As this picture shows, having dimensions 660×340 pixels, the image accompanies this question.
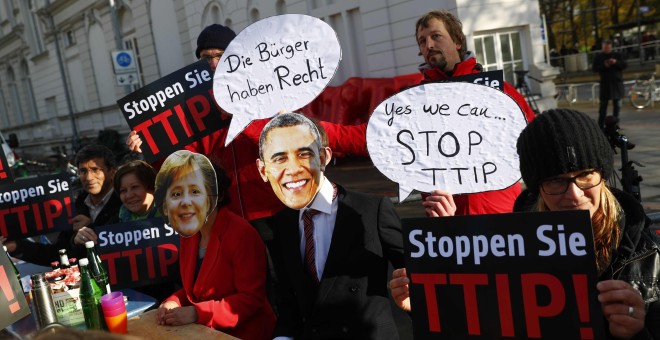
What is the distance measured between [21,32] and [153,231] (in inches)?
1276

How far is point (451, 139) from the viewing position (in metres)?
2.28

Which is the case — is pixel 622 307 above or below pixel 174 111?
below

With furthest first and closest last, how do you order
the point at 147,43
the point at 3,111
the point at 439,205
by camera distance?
the point at 3,111, the point at 147,43, the point at 439,205

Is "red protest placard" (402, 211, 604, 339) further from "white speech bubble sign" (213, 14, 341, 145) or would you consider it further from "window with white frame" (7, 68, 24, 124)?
"window with white frame" (7, 68, 24, 124)

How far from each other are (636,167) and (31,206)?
7.57m

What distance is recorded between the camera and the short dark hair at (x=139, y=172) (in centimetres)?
332

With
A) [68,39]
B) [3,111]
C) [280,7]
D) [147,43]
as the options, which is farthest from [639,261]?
[3,111]

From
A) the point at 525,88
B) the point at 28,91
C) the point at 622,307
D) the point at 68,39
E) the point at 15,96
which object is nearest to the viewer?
the point at 622,307

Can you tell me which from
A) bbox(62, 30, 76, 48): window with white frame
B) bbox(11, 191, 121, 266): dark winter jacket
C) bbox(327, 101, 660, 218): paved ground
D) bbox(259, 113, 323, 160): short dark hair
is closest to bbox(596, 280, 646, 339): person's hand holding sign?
bbox(259, 113, 323, 160): short dark hair

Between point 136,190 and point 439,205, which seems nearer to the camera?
point 439,205

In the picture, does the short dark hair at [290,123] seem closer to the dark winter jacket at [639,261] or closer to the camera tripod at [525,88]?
the dark winter jacket at [639,261]

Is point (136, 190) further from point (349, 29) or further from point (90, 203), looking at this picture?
point (349, 29)

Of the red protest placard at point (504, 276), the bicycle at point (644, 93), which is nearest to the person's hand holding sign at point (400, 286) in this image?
the red protest placard at point (504, 276)

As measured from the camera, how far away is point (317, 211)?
2.35 metres
